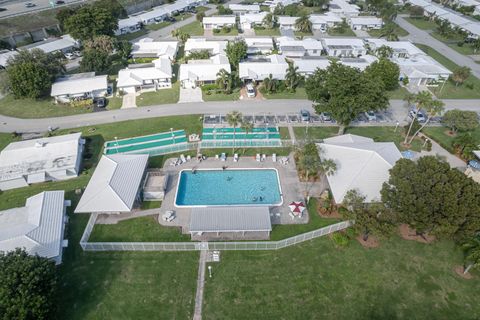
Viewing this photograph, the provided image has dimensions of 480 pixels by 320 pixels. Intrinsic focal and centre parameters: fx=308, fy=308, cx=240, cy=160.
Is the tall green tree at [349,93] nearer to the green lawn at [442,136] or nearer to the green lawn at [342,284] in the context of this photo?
the green lawn at [442,136]

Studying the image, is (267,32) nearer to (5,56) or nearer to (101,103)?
(101,103)

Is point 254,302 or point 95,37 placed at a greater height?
point 95,37

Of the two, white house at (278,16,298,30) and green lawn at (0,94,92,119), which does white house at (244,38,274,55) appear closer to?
white house at (278,16,298,30)

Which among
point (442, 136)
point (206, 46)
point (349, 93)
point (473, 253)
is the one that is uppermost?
point (349, 93)

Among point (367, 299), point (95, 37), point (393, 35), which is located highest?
point (95, 37)

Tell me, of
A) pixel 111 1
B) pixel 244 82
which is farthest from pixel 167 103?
pixel 111 1

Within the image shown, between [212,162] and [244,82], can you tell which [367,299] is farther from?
[244,82]

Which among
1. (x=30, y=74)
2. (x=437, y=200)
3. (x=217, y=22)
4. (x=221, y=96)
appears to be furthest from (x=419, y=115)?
(x=30, y=74)
